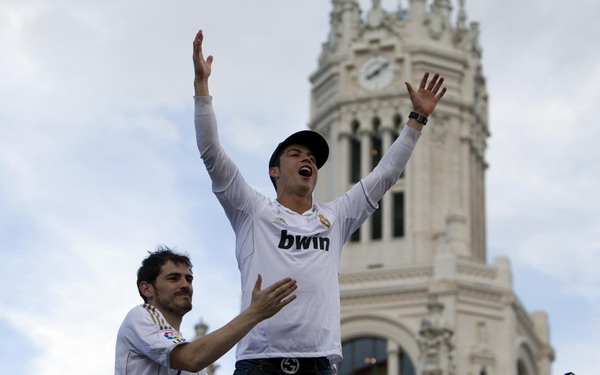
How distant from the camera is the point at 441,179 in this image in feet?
198

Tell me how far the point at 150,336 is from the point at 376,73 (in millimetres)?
55406

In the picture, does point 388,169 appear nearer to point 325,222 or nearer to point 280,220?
point 325,222

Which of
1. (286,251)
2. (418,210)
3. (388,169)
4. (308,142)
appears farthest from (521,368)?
(286,251)

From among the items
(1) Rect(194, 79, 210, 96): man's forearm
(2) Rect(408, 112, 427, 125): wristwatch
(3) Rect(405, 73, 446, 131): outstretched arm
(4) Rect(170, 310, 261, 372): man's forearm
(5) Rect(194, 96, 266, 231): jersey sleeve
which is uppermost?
(3) Rect(405, 73, 446, 131): outstretched arm

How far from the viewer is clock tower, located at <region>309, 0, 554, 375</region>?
54.9 metres

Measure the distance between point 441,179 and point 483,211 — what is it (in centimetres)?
505

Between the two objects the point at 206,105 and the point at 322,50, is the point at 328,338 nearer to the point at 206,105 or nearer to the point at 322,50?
the point at 206,105

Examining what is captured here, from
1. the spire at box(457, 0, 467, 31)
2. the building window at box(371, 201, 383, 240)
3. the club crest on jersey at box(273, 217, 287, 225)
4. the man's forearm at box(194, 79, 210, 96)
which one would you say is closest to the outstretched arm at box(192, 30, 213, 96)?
the man's forearm at box(194, 79, 210, 96)

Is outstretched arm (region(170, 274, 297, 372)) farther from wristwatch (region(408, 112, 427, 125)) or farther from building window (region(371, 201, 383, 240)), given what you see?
building window (region(371, 201, 383, 240))

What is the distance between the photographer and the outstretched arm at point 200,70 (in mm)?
8578

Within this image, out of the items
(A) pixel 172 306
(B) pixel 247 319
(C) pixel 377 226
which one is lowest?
(B) pixel 247 319

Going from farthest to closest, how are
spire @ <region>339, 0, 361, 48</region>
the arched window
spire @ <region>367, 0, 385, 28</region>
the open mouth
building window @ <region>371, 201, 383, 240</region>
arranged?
spire @ <region>339, 0, 361, 48</region>, spire @ <region>367, 0, 385, 28</region>, building window @ <region>371, 201, 383, 240</region>, the arched window, the open mouth

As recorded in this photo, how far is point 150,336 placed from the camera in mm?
8062

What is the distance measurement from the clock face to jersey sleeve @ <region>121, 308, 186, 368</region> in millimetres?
54417
